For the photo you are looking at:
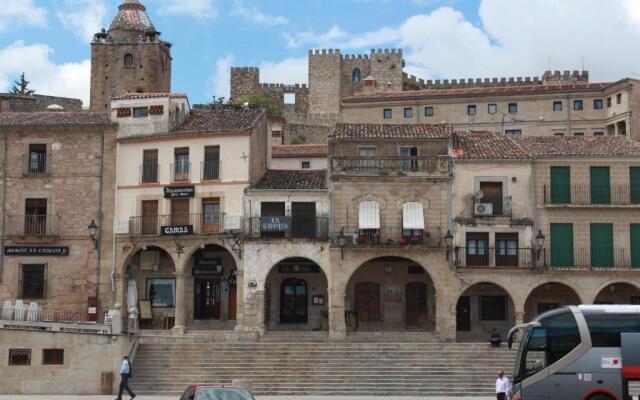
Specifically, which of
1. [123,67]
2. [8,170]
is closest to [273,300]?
[8,170]

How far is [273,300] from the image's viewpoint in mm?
42250

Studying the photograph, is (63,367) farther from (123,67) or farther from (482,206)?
(123,67)

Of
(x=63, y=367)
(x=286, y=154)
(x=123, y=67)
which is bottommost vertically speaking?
(x=63, y=367)

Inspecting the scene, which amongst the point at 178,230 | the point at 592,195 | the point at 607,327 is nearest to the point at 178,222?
the point at 178,230

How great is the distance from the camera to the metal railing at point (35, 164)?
140 feet

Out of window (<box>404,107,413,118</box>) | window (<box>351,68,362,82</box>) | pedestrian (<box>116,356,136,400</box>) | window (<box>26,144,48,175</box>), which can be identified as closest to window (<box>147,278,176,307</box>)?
window (<box>26,144,48,175</box>)

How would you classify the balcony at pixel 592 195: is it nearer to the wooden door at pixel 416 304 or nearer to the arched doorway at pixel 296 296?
the wooden door at pixel 416 304

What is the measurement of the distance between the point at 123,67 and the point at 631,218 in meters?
37.1

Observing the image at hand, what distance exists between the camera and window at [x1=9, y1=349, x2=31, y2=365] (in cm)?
3550

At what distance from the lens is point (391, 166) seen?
40.6m

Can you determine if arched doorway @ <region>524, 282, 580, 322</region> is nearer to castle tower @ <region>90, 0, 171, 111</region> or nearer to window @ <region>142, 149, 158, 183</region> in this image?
window @ <region>142, 149, 158, 183</region>

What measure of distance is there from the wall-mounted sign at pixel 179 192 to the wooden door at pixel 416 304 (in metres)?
10.2

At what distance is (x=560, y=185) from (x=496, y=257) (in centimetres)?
404

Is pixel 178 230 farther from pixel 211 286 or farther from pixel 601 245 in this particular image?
pixel 601 245
